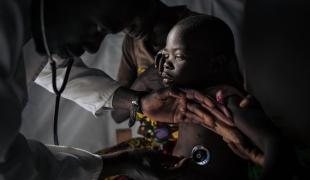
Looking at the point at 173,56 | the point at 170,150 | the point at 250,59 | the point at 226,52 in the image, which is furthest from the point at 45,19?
the point at 250,59

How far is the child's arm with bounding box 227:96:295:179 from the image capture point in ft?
2.59

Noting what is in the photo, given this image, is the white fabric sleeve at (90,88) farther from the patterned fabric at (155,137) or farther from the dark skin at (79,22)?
the dark skin at (79,22)

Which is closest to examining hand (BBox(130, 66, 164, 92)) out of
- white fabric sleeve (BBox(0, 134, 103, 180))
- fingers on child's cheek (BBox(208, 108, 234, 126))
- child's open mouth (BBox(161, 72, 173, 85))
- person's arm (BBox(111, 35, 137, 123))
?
person's arm (BBox(111, 35, 137, 123))

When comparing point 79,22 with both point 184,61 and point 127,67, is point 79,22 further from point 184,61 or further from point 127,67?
point 127,67

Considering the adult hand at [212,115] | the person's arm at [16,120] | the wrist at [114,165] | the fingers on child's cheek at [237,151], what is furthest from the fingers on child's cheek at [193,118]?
the person's arm at [16,120]

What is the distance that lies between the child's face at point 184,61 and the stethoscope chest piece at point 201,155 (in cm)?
17

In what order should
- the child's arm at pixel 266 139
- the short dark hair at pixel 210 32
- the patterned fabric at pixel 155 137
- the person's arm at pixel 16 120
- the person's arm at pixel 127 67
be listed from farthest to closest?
1. the person's arm at pixel 127 67
2. the patterned fabric at pixel 155 137
3. the short dark hair at pixel 210 32
4. the child's arm at pixel 266 139
5. the person's arm at pixel 16 120

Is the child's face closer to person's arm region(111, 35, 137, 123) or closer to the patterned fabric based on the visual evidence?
the patterned fabric

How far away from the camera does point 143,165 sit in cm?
85

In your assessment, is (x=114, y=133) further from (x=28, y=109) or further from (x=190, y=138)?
(x=190, y=138)

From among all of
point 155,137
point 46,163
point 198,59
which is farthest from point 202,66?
point 46,163

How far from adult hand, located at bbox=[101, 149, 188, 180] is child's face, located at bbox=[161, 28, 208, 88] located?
22 cm

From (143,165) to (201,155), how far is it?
213 mm

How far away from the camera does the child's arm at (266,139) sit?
0.79 meters
